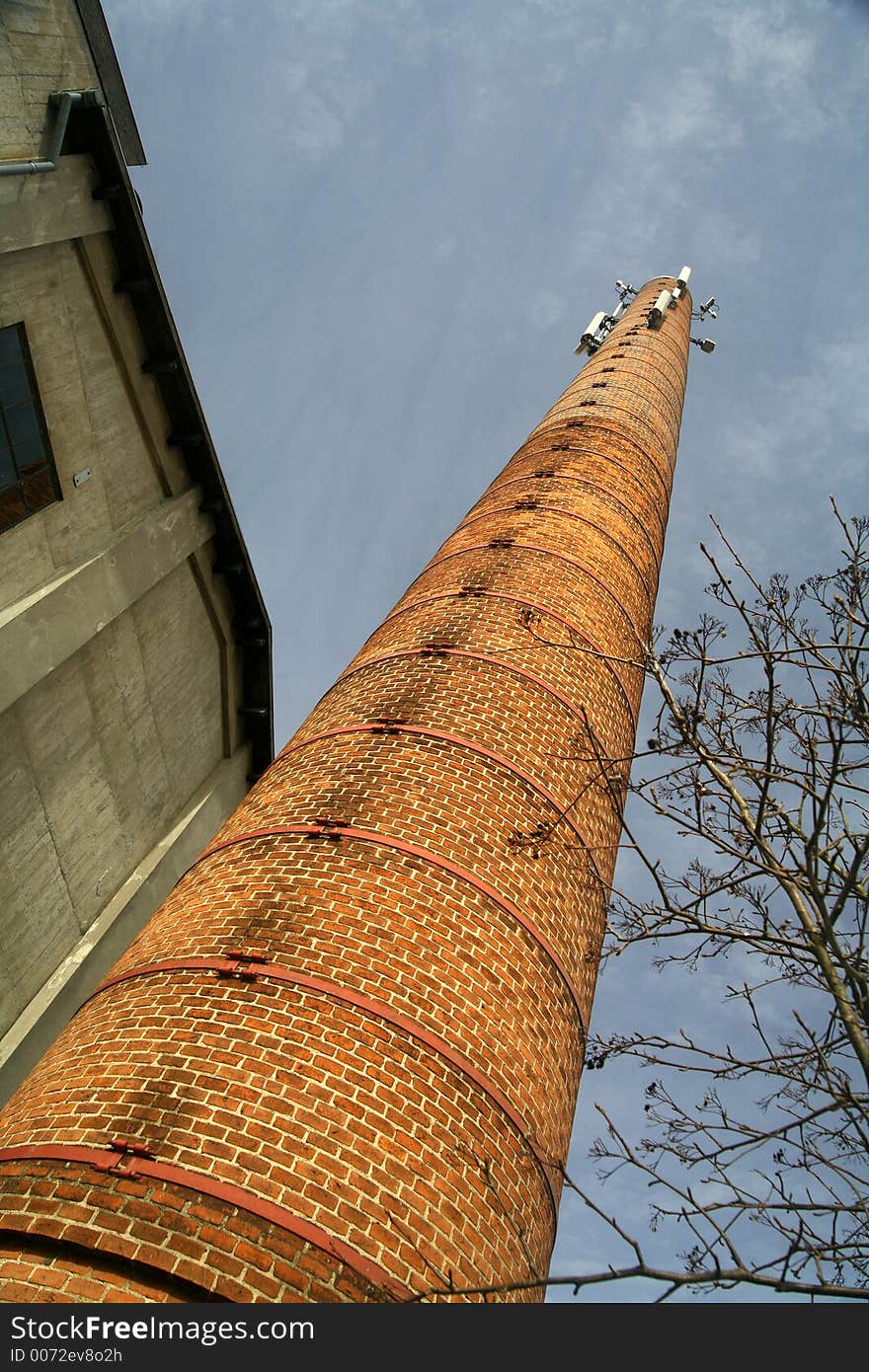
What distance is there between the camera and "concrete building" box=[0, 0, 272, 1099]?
291 inches

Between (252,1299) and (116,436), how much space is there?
8.03 metres

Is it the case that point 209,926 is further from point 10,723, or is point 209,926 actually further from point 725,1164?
point 10,723

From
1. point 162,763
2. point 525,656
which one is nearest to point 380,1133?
point 525,656

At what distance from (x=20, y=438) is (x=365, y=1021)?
5895 millimetres

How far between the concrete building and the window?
2cm

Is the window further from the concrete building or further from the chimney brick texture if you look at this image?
the chimney brick texture

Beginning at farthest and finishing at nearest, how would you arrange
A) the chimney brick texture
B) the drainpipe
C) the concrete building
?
the concrete building → the drainpipe → the chimney brick texture

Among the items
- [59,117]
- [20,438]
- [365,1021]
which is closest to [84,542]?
[20,438]

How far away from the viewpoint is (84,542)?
Answer: 27.8ft

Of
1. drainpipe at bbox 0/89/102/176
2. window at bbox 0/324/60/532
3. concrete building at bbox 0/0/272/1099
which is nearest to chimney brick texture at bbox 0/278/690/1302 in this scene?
concrete building at bbox 0/0/272/1099

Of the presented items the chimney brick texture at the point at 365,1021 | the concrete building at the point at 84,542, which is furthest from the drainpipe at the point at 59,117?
the chimney brick texture at the point at 365,1021

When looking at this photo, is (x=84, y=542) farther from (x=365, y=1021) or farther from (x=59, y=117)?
(x=365, y=1021)

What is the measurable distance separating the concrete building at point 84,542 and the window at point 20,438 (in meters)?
0.02

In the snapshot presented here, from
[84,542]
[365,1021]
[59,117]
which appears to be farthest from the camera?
[84,542]
